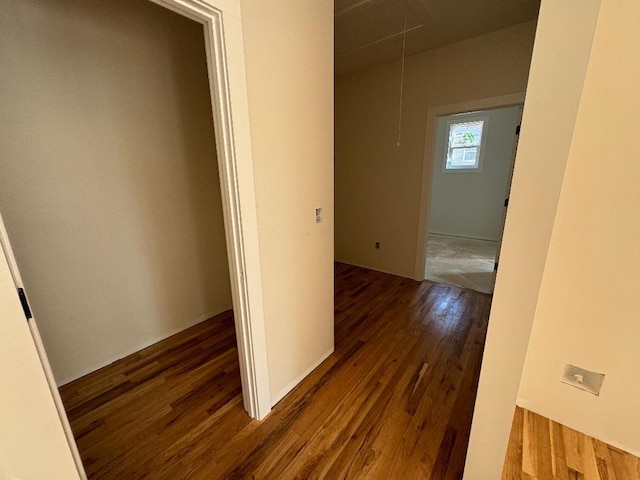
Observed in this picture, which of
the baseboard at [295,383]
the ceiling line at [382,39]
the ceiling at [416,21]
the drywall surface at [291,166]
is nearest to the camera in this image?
the drywall surface at [291,166]

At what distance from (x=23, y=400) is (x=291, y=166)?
1.24 metres

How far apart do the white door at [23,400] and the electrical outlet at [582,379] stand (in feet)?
6.93

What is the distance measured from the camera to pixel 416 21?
230 centimetres

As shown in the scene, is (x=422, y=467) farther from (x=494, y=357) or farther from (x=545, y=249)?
(x=545, y=249)

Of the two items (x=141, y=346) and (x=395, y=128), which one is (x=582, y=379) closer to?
(x=395, y=128)

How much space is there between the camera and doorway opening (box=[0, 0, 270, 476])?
4.59ft

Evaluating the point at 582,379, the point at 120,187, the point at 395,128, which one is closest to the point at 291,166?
the point at 120,187

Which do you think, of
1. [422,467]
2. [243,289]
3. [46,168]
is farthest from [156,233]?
[422,467]

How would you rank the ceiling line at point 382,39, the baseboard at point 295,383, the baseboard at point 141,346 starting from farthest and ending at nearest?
the ceiling line at point 382,39 → the baseboard at point 141,346 → the baseboard at point 295,383

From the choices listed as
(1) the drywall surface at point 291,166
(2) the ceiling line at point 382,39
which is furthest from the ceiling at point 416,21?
(1) the drywall surface at point 291,166

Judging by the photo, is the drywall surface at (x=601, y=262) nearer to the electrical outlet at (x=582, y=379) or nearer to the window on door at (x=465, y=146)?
the electrical outlet at (x=582, y=379)

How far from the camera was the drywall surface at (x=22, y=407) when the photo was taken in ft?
1.80

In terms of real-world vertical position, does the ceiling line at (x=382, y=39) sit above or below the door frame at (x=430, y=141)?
above

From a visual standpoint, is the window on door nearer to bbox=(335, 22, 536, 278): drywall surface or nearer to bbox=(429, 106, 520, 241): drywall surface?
bbox=(429, 106, 520, 241): drywall surface
